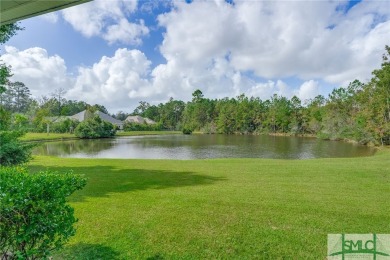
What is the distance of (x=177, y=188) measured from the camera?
612 centimetres

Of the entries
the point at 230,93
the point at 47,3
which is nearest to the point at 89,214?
the point at 47,3

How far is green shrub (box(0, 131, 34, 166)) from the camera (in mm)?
7023

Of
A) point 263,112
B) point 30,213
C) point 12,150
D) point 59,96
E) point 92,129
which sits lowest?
point 30,213

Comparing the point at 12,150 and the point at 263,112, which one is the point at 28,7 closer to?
the point at 12,150

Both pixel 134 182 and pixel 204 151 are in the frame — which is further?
pixel 204 151

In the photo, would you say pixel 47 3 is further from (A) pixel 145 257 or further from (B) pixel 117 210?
(B) pixel 117 210

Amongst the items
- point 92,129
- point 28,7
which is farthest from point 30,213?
point 92,129

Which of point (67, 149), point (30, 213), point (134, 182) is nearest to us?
point (30, 213)

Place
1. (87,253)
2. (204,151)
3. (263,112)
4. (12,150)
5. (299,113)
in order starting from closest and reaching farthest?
1. (87,253)
2. (12,150)
3. (204,151)
4. (299,113)
5. (263,112)

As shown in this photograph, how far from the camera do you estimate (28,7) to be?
1.68 meters

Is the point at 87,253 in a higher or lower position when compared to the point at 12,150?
lower
